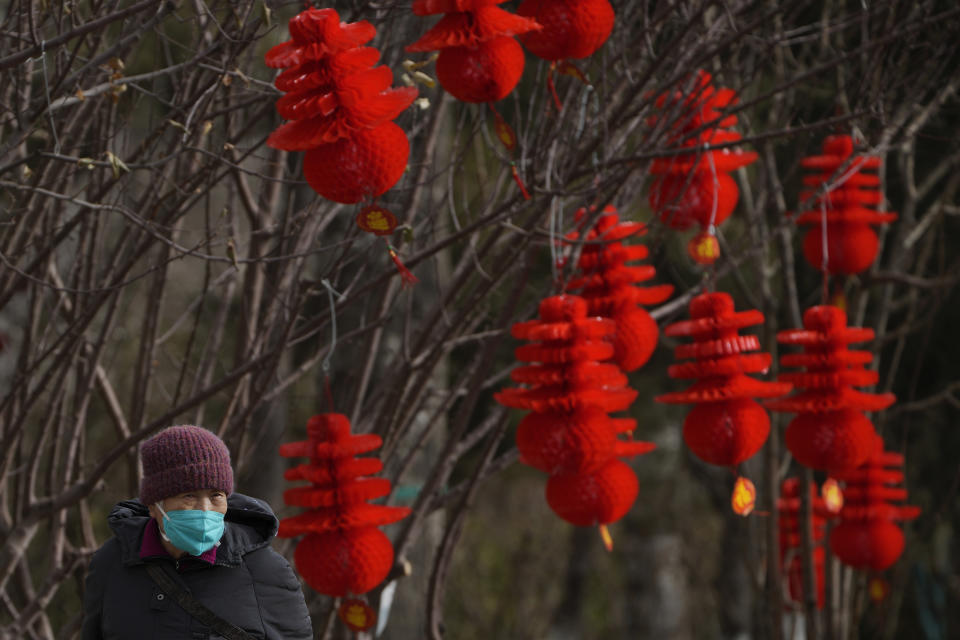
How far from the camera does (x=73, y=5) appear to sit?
277 centimetres

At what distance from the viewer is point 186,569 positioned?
2109mm

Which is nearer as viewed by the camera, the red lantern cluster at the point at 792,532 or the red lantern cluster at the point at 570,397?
the red lantern cluster at the point at 570,397

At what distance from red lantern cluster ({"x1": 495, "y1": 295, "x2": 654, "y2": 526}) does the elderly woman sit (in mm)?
863

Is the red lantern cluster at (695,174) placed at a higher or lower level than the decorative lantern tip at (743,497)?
higher

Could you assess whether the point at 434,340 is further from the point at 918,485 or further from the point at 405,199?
the point at 918,485

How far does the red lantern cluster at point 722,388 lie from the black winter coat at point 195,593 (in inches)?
47.7

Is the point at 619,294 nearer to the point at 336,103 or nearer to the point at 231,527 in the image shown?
the point at 336,103

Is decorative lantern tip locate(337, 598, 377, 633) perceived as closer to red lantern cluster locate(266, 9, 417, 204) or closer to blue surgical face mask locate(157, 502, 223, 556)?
blue surgical face mask locate(157, 502, 223, 556)

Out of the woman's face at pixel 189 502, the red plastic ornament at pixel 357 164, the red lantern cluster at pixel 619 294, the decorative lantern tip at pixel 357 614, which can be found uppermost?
the red plastic ornament at pixel 357 164

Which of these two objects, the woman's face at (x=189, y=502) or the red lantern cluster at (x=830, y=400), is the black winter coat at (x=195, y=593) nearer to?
the woman's face at (x=189, y=502)

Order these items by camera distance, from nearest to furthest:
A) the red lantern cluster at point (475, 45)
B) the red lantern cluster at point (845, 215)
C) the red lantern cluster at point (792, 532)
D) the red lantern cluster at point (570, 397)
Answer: the red lantern cluster at point (475, 45)
the red lantern cluster at point (570, 397)
the red lantern cluster at point (845, 215)
the red lantern cluster at point (792, 532)

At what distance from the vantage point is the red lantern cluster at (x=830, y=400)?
3.20 metres

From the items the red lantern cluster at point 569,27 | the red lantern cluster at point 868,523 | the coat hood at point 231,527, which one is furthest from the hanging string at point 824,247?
the coat hood at point 231,527

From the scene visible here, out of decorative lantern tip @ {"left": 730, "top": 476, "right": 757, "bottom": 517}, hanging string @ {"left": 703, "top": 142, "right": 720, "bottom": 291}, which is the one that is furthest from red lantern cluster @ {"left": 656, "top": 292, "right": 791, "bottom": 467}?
hanging string @ {"left": 703, "top": 142, "right": 720, "bottom": 291}
